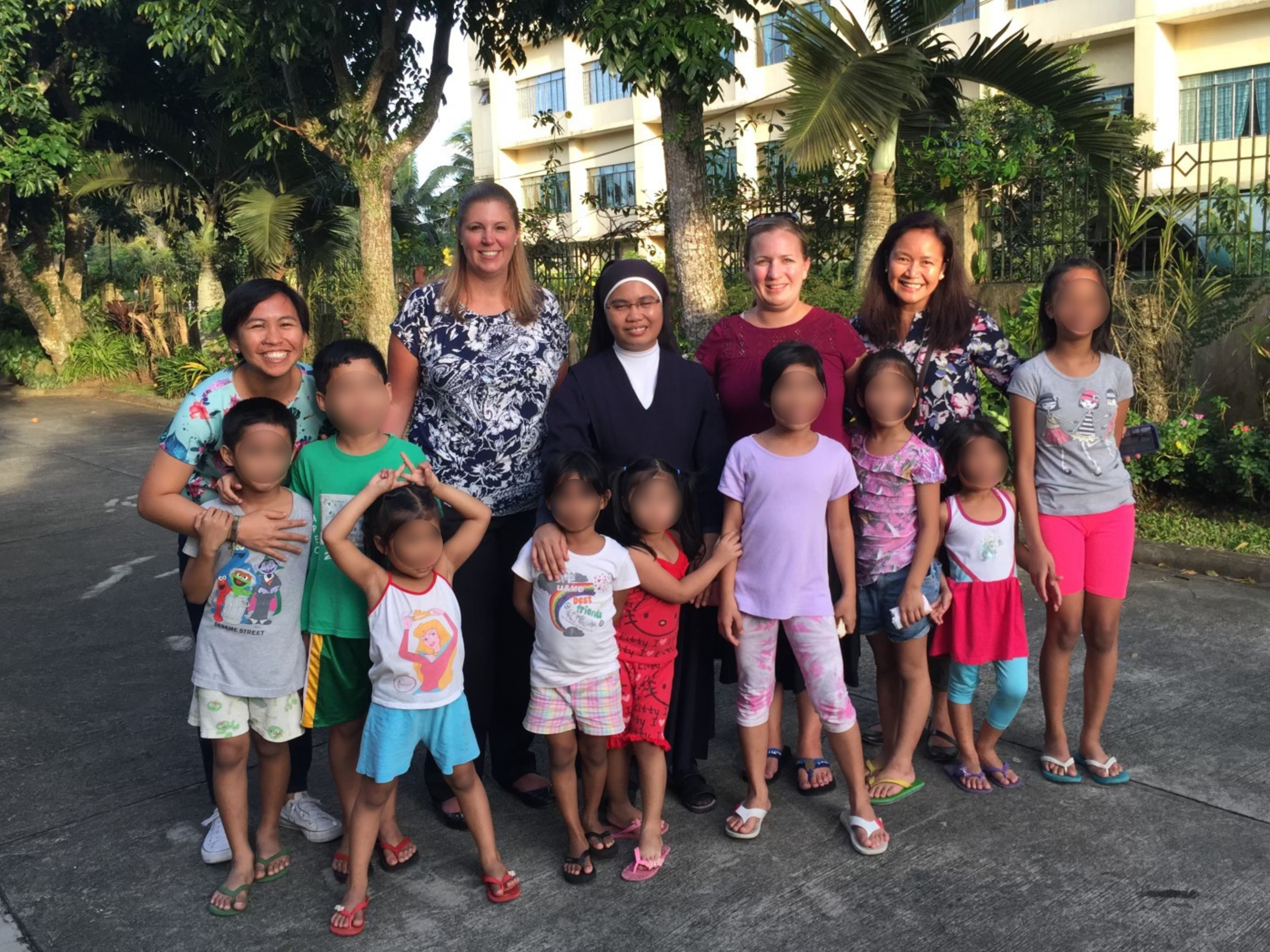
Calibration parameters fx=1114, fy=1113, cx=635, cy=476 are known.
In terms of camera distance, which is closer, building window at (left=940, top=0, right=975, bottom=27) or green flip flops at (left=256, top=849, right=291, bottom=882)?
green flip flops at (left=256, top=849, right=291, bottom=882)

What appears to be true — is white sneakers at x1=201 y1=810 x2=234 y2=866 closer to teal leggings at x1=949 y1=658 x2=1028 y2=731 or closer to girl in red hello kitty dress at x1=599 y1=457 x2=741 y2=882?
girl in red hello kitty dress at x1=599 y1=457 x2=741 y2=882

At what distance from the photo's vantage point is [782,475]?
10.3 ft

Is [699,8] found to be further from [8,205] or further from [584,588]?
[8,205]

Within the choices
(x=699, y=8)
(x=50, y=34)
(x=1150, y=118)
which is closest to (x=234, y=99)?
(x=50, y=34)

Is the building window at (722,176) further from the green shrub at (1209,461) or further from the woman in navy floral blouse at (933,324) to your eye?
the woman in navy floral blouse at (933,324)

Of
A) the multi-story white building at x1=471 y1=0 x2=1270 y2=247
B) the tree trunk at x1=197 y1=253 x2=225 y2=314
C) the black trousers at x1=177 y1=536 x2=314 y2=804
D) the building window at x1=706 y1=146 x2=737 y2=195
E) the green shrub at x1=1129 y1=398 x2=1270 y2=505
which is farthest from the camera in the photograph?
the multi-story white building at x1=471 y1=0 x2=1270 y2=247

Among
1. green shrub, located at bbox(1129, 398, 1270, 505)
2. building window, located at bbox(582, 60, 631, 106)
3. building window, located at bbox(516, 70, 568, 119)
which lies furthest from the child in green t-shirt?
building window, located at bbox(516, 70, 568, 119)

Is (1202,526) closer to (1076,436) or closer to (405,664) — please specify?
(1076,436)

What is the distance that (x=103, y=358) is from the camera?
18297 mm

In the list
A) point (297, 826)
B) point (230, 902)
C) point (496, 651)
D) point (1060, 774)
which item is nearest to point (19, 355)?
point (297, 826)

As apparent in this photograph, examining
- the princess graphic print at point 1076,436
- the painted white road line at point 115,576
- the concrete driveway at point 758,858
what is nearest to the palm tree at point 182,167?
the painted white road line at point 115,576

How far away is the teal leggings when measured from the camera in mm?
3492

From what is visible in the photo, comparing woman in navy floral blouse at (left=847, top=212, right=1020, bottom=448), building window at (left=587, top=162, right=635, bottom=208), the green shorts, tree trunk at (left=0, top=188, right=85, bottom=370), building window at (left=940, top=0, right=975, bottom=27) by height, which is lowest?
the green shorts

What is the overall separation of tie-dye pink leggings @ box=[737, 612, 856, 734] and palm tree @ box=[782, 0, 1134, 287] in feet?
16.2
